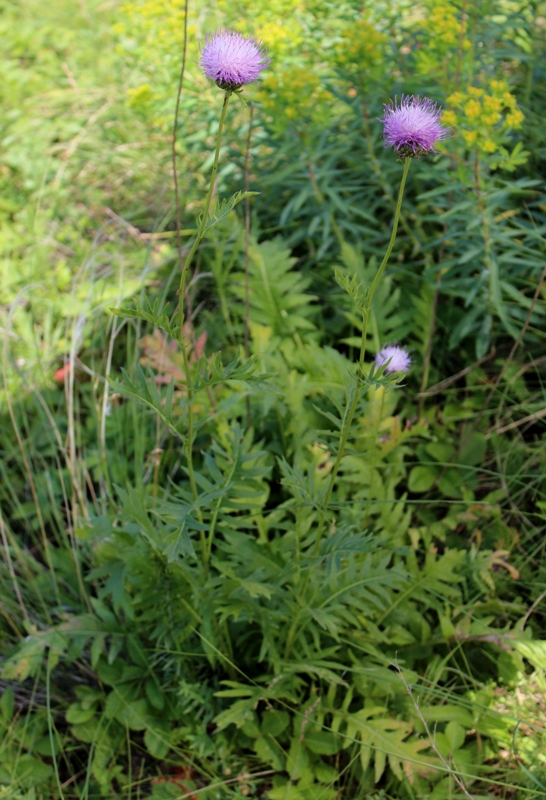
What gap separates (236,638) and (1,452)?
1.28 metres

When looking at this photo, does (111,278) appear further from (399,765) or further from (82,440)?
(399,765)

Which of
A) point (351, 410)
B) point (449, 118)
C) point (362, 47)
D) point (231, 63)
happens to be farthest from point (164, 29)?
point (351, 410)

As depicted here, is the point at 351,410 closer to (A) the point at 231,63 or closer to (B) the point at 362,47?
(A) the point at 231,63

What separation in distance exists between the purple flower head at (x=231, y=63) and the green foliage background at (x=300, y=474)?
0.31 meters

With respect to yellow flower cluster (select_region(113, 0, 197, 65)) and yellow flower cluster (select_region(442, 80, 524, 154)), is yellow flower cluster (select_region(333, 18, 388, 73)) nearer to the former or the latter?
yellow flower cluster (select_region(442, 80, 524, 154))

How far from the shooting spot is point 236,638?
1.79 meters

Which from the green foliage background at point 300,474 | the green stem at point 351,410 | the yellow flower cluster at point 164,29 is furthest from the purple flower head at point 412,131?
the yellow flower cluster at point 164,29

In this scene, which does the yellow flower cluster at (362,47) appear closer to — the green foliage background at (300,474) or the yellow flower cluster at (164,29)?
the green foliage background at (300,474)

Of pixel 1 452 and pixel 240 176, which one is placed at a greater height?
pixel 240 176

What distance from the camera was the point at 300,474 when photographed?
148 cm

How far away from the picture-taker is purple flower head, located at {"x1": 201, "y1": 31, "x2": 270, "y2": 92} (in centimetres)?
107

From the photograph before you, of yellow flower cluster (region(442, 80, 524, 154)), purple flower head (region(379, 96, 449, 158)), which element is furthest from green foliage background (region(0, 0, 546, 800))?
purple flower head (region(379, 96, 449, 158))

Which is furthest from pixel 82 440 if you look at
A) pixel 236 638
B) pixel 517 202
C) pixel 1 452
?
pixel 517 202

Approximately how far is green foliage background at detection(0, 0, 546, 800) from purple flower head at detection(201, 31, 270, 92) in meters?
0.31
